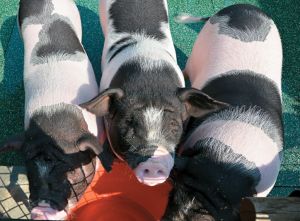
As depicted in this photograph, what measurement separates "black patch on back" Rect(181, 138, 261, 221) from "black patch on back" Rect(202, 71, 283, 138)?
314mm

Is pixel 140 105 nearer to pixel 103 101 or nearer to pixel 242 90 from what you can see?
pixel 103 101

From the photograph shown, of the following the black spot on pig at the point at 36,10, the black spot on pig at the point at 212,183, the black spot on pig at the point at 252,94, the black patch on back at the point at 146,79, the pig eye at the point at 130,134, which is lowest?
the black spot on pig at the point at 212,183

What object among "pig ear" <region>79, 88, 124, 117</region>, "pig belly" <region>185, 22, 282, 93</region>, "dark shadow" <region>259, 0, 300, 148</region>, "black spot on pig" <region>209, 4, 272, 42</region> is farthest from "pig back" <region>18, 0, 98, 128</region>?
"dark shadow" <region>259, 0, 300, 148</region>

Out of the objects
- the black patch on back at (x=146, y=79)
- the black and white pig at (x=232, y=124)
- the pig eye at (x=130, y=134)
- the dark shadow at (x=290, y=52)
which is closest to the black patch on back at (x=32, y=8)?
the black patch on back at (x=146, y=79)

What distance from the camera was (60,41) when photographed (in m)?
2.77

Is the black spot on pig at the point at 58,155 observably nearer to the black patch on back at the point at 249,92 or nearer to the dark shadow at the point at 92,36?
the black patch on back at the point at 249,92

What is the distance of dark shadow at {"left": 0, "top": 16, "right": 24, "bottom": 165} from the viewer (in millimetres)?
2953

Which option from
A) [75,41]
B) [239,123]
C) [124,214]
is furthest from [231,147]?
[75,41]

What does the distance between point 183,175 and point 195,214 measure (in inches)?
8.8

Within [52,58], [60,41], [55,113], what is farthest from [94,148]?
[60,41]

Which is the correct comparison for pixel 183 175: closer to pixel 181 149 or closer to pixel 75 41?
pixel 181 149

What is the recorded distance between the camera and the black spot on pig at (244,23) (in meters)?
2.76

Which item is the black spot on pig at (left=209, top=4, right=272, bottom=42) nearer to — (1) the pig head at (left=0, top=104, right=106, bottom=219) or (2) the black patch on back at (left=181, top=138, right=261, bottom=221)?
(2) the black patch on back at (left=181, top=138, right=261, bottom=221)

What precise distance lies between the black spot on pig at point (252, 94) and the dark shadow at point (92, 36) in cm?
104
